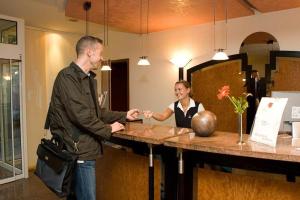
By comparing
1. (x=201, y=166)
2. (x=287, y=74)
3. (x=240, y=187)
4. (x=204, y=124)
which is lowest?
(x=240, y=187)

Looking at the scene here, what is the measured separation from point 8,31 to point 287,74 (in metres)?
4.16

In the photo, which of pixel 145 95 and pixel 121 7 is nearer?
pixel 121 7

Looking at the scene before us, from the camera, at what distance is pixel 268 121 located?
1.86 m

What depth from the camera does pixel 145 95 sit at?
5754 millimetres

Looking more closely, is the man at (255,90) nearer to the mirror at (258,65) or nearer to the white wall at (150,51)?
the mirror at (258,65)

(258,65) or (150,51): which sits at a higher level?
(150,51)

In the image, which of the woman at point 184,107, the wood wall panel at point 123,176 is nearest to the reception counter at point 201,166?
the wood wall panel at point 123,176

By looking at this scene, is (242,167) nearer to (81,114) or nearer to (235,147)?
(235,147)

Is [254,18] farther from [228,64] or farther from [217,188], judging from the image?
[217,188]

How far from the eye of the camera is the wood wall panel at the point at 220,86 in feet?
14.5

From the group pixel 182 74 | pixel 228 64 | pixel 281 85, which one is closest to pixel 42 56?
pixel 182 74

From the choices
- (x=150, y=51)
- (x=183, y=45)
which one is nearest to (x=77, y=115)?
(x=183, y=45)

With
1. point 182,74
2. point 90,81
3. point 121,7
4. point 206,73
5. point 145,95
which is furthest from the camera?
point 145,95

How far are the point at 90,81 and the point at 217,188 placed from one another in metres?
1.19
